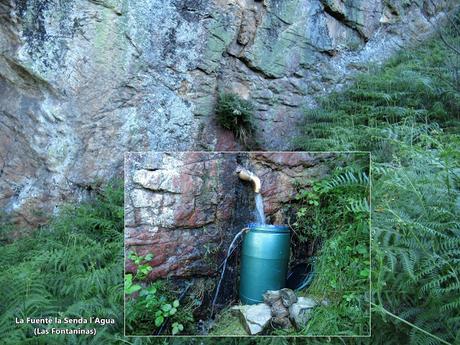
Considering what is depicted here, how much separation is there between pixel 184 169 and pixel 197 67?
2.40m

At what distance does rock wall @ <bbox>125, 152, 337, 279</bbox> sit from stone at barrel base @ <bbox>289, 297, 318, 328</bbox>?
0.40m

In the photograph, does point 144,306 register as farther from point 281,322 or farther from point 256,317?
point 281,322

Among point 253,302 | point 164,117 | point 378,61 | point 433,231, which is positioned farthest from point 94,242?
point 378,61

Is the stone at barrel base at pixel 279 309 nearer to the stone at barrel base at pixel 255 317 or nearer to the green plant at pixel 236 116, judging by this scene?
the stone at barrel base at pixel 255 317

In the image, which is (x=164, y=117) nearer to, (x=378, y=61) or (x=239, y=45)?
(x=239, y=45)

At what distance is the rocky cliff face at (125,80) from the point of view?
3.58 meters

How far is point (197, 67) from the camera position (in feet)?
13.6

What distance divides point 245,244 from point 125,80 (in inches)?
97.5

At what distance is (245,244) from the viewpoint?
1.95 m

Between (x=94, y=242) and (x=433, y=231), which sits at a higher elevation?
(x=433, y=231)

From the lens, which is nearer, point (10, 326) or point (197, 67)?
point (10, 326)

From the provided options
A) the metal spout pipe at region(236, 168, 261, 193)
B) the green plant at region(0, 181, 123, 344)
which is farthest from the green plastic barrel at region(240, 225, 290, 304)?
the green plant at region(0, 181, 123, 344)

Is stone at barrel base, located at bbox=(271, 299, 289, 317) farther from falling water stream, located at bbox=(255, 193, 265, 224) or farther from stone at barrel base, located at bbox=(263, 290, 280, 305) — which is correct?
falling water stream, located at bbox=(255, 193, 265, 224)

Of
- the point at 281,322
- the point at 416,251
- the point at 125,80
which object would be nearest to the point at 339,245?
the point at 416,251
